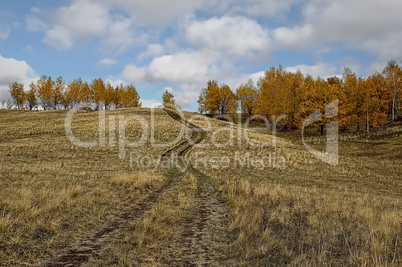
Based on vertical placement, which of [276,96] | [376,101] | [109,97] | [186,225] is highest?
[109,97]

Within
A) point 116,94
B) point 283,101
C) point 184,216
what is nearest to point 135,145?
point 184,216

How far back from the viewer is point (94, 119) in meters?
55.5

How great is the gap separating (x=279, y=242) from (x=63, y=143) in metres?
36.7

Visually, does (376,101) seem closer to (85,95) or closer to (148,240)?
(148,240)

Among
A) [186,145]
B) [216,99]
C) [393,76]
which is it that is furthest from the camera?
[216,99]

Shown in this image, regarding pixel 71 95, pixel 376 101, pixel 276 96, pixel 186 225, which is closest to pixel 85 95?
pixel 71 95

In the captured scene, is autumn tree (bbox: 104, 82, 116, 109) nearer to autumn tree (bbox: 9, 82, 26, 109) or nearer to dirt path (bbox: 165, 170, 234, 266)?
autumn tree (bbox: 9, 82, 26, 109)

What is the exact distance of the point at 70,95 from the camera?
300 feet

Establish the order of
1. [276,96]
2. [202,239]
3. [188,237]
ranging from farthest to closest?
[276,96]
[188,237]
[202,239]

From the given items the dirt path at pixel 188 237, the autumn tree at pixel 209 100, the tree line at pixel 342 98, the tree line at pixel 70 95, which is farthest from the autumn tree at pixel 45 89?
the dirt path at pixel 188 237

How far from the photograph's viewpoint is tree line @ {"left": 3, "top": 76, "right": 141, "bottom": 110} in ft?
289

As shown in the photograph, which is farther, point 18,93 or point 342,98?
point 18,93

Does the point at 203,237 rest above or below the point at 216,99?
below

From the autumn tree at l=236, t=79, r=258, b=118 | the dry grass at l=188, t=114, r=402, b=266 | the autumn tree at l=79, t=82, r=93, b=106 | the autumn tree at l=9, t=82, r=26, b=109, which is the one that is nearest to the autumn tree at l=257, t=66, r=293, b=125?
the autumn tree at l=236, t=79, r=258, b=118
